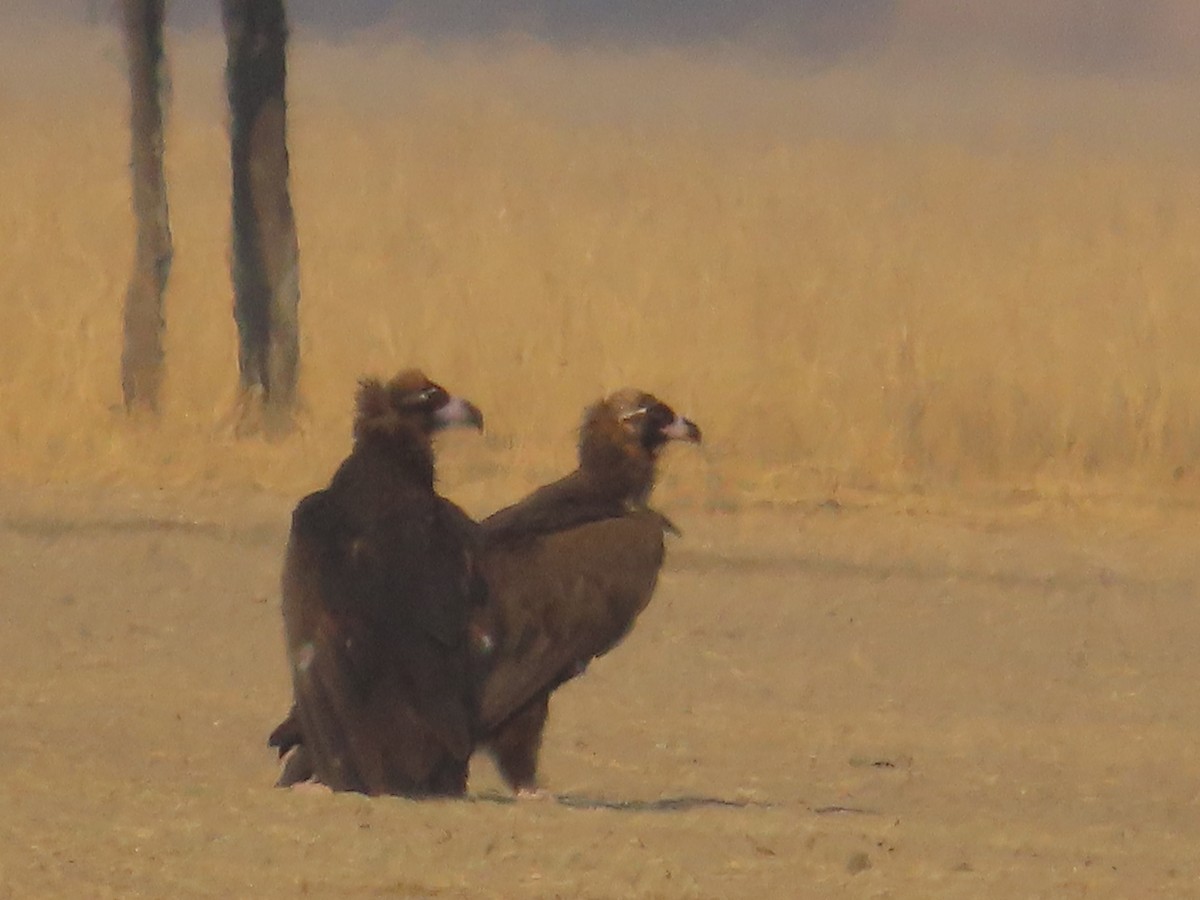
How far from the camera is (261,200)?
17.4 m

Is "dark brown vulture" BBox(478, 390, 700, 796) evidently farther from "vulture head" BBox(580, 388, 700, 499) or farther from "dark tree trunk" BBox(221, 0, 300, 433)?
"dark tree trunk" BBox(221, 0, 300, 433)

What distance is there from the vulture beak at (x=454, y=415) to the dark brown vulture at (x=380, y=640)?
17.4 inches

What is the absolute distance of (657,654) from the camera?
12031 millimetres

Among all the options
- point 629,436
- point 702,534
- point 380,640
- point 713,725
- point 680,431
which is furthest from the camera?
point 702,534

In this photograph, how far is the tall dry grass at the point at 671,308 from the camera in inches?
635

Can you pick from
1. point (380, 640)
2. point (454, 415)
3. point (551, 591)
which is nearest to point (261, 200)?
point (454, 415)

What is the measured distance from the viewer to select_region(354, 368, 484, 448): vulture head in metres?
8.80

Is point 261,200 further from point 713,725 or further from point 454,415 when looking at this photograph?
point 454,415

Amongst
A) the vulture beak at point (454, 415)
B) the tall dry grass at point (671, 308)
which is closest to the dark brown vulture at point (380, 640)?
the vulture beak at point (454, 415)

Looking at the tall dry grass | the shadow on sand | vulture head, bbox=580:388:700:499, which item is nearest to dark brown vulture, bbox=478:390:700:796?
vulture head, bbox=580:388:700:499

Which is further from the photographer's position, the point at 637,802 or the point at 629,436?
the point at 629,436

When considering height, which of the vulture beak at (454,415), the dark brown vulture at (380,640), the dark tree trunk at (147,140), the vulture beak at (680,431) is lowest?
the dark brown vulture at (380,640)

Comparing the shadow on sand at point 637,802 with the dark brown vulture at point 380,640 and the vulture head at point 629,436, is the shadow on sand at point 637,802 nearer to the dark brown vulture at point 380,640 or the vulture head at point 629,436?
the dark brown vulture at point 380,640

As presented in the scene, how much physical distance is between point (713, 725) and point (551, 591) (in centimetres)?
170
